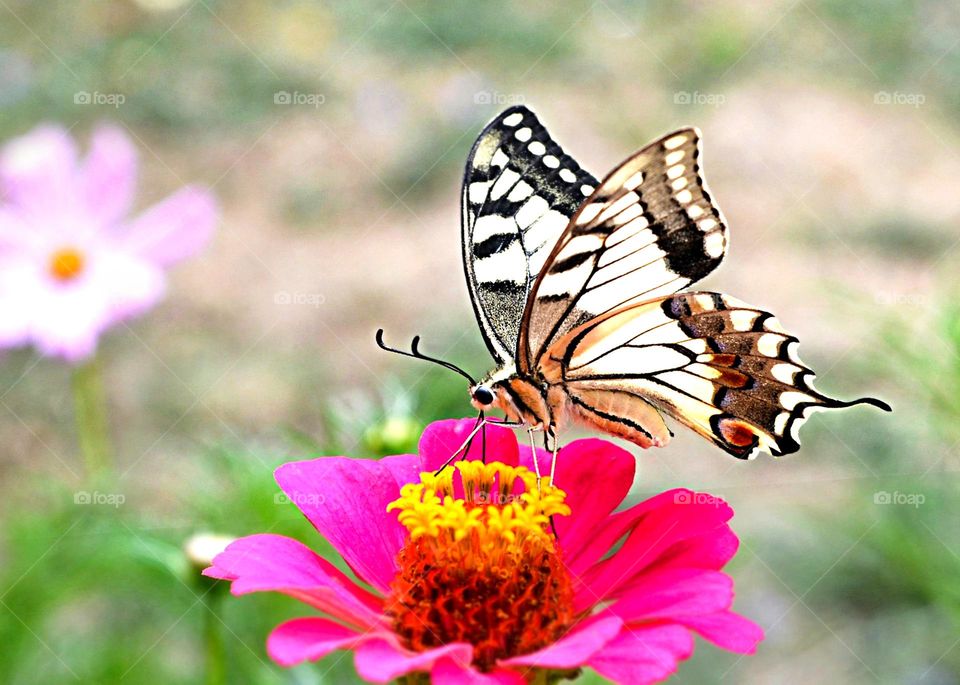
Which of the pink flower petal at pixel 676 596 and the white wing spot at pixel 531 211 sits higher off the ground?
the white wing spot at pixel 531 211

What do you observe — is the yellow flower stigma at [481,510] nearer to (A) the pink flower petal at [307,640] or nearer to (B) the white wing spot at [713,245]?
(A) the pink flower petal at [307,640]

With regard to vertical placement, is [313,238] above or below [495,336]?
above

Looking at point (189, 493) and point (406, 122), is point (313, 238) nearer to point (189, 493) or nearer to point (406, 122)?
point (406, 122)

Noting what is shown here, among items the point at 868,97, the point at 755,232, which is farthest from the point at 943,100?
the point at 755,232

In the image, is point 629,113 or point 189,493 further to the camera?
point 629,113

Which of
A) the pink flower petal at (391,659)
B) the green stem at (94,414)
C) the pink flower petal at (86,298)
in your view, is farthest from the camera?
the green stem at (94,414)

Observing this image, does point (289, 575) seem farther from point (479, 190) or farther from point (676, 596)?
point (479, 190)

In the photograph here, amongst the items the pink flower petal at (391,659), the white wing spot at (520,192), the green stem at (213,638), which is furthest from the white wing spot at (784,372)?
the green stem at (213,638)

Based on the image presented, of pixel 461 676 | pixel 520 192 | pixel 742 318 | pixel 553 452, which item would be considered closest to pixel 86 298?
pixel 520 192
